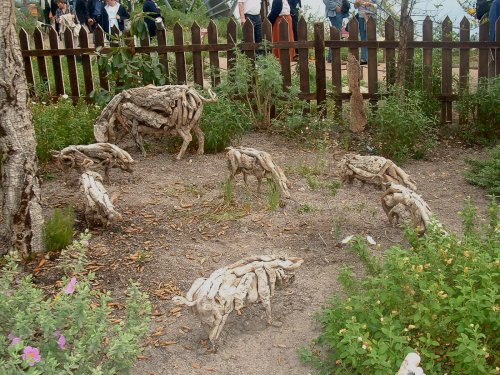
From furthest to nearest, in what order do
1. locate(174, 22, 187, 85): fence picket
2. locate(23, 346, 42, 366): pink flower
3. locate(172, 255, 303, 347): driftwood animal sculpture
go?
locate(174, 22, 187, 85): fence picket
locate(172, 255, 303, 347): driftwood animal sculpture
locate(23, 346, 42, 366): pink flower

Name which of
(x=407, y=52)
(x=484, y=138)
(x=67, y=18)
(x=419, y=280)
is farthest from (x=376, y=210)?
(x=67, y=18)

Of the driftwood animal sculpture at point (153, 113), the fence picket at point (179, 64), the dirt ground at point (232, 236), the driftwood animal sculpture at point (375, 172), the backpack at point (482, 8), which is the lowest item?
the dirt ground at point (232, 236)

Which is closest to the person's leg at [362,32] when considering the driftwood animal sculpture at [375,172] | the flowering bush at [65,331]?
the driftwood animal sculpture at [375,172]

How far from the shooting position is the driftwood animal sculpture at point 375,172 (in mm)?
6383

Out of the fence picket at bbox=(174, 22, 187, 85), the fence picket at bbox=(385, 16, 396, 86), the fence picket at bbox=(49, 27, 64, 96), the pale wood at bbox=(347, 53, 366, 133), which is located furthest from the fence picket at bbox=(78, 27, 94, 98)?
the fence picket at bbox=(385, 16, 396, 86)

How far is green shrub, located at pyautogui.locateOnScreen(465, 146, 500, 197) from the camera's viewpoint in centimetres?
718

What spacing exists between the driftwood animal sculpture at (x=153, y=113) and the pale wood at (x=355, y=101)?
7.49 feet

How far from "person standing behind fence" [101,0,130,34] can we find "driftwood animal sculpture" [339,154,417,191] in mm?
11145

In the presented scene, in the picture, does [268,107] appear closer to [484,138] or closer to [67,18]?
[484,138]

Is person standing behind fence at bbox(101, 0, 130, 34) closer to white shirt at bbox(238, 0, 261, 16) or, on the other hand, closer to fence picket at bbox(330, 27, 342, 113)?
white shirt at bbox(238, 0, 261, 16)

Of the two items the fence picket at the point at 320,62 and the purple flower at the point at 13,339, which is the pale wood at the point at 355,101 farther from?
the purple flower at the point at 13,339

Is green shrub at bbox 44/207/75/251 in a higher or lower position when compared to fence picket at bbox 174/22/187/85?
lower

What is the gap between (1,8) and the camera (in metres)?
5.35

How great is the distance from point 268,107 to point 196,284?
17.8 feet
